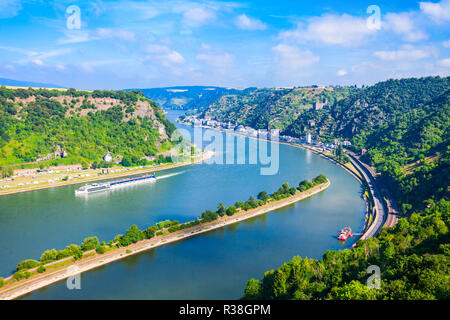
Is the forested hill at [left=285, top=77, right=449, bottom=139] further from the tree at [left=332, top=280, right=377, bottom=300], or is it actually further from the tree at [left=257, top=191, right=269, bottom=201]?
the tree at [left=332, top=280, right=377, bottom=300]

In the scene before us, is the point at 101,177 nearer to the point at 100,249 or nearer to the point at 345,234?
the point at 100,249

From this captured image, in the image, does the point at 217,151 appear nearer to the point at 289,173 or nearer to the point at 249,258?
the point at 289,173

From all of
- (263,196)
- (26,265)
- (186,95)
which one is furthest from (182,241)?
(186,95)

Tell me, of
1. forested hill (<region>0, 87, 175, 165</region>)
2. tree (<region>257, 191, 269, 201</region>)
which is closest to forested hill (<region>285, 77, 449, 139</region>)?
forested hill (<region>0, 87, 175, 165</region>)

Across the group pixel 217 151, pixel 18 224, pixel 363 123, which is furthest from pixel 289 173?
pixel 363 123

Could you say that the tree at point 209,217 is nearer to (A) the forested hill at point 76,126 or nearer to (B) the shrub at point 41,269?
(B) the shrub at point 41,269
